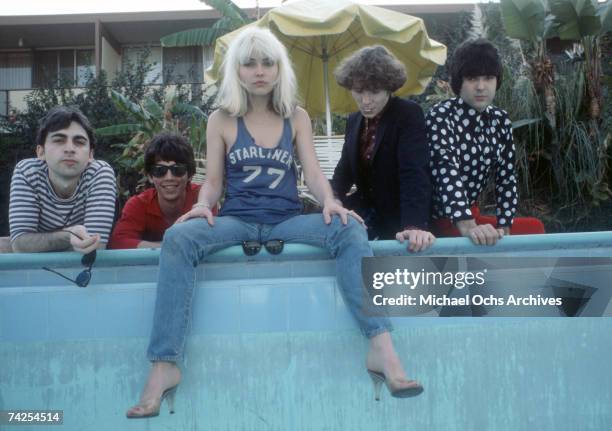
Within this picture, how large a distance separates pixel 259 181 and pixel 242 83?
439 millimetres

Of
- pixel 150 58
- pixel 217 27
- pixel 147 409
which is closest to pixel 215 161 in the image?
pixel 147 409

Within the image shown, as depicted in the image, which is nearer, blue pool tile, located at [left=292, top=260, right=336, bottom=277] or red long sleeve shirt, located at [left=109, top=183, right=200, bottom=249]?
blue pool tile, located at [left=292, top=260, right=336, bottom=277]

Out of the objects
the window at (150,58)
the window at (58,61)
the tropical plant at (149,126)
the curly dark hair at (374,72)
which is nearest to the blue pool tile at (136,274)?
the curly dark hair at (374,72)

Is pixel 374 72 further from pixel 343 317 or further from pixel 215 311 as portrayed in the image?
pixel 215 311

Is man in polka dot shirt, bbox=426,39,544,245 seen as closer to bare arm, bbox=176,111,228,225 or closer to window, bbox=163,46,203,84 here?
bare arm, bbox=176,111,228,225

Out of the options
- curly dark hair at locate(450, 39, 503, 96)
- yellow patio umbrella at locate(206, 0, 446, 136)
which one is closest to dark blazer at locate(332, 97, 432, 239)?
curly dark hair at locate(450, 39, 503, 96)

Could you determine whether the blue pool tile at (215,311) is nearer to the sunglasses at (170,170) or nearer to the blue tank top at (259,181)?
the blue tank top at (259,181)

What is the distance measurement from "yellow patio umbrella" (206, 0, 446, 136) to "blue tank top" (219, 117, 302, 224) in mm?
2837

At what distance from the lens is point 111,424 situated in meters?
2.16

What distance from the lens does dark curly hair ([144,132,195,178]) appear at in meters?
3.29

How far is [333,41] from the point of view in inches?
249

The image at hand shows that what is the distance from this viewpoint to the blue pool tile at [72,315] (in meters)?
2.23

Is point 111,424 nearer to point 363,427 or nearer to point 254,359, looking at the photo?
point 254,359

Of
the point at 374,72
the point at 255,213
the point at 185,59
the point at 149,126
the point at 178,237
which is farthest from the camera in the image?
the point at 185,59
